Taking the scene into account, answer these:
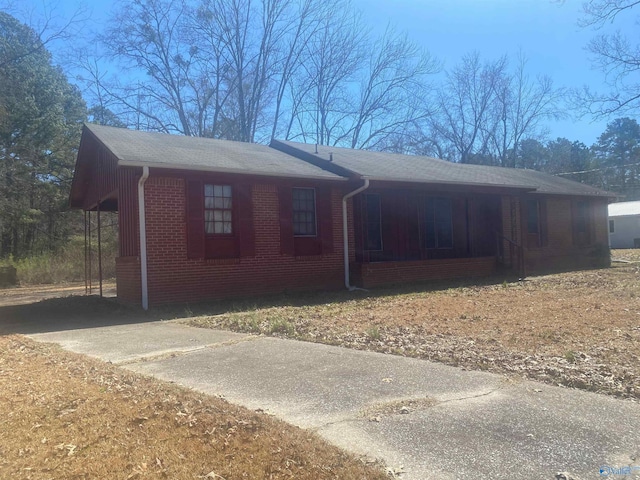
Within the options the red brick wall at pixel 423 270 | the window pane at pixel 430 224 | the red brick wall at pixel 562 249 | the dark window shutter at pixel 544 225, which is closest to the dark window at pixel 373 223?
the red brick wall at pixel 423 270

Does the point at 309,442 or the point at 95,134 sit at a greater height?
the point at 95,134

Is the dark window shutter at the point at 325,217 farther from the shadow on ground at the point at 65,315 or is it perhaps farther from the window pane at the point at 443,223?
the shadow on ground at the point at 65,315

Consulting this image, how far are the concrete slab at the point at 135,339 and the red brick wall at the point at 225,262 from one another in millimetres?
1981

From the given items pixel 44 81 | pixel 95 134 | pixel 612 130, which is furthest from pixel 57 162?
pixel 612 130

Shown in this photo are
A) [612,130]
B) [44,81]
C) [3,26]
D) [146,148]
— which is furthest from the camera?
[612,130]

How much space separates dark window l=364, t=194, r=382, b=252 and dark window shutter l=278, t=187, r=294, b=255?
121 inches

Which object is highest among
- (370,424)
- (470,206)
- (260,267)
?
(470,206)

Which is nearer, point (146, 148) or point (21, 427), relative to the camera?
point (21, 427)

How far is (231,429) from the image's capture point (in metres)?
3.82

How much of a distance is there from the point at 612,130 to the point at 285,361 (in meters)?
68.7

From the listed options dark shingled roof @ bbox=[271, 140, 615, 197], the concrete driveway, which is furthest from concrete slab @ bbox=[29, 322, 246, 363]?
dark shingled roof @ bbox=[271, 140, 615, 197]

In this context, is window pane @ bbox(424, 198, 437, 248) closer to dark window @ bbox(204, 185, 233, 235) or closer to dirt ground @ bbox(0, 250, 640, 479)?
dirt ground @ bbox(0, 250, 640, 479)

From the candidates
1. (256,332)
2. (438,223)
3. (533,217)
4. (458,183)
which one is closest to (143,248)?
(256,332)

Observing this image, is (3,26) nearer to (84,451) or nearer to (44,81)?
(44,81)
